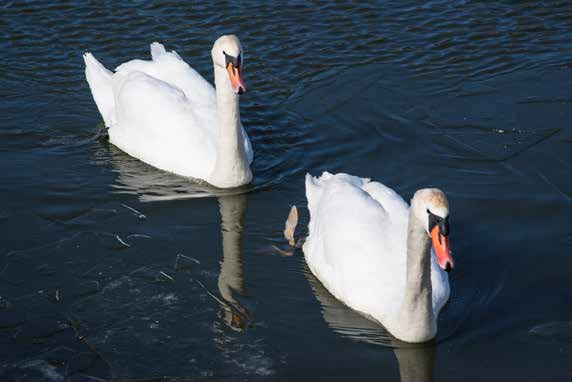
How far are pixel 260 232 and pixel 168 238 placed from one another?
0.84 metres

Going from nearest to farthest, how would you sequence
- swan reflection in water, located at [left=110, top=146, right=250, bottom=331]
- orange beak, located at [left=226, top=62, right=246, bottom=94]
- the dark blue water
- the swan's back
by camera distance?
the dark blue water → the swan's back → swan reflection in water, located at [left=110, top=146, right=250, bottom=331] → orange beak, located at [left=226, top=62, right=246, bottom=94]

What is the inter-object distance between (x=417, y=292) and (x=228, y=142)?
3.44m

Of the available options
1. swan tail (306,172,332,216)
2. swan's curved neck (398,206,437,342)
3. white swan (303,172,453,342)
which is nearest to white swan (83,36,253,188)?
swan tail (306,172,332,216)

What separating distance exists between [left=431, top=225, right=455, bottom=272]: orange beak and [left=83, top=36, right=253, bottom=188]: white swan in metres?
3.39

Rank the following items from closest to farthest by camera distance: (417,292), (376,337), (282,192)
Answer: (417,292) → (376,337) → (282,192)

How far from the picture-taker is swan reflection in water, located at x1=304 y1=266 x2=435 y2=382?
24.6 feet

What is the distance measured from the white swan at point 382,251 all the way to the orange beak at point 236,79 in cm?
119

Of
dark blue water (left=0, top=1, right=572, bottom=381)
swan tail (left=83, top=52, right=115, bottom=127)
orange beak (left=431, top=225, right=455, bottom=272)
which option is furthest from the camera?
swan tail (left=83, top=52, right=115, bottom=127)

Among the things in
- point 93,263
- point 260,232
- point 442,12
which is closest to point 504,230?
point 260,232

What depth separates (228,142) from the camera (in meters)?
10.4

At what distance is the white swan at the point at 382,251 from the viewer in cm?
730

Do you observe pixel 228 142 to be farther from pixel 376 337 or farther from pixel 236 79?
pixel 376 337

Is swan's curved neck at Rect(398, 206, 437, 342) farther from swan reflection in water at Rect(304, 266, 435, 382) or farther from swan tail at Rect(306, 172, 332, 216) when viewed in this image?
swan tail at Rect(306, 172, 332, 216)

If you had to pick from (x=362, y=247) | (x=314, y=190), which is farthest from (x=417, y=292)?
(x=314, y=190)
